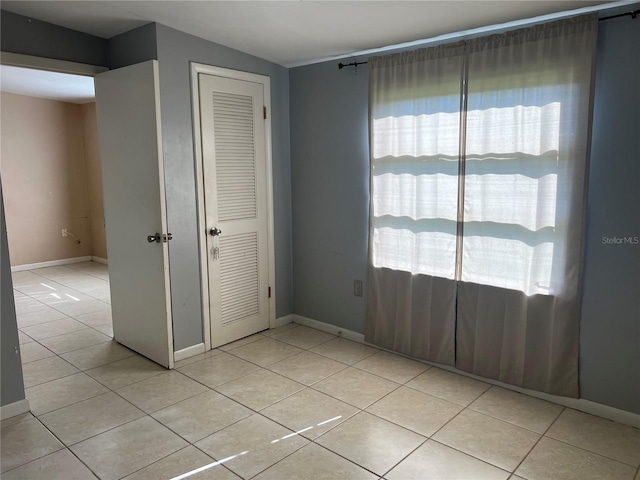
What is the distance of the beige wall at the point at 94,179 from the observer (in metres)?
6.43

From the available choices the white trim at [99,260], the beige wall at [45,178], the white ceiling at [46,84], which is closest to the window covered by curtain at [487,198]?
the white ceiling at [46,84]

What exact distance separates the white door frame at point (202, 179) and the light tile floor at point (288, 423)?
16.4 inches

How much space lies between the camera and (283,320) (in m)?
4.08

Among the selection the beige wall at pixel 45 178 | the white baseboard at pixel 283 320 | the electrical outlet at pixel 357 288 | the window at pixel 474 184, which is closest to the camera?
the window at pixel 474 184

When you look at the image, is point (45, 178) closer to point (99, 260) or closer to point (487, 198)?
point (99, 260)

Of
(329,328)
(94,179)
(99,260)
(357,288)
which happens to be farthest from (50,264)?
(357,288)

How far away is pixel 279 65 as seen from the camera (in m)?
3.79

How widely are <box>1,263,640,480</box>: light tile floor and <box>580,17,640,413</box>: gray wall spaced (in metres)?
0.28

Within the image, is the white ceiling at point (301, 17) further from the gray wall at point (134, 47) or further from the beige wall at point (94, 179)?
the beige wall at point (94, 179)

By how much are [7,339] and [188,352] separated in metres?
1.16

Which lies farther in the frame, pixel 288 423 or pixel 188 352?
pixel 188 352

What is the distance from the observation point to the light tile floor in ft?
7.01

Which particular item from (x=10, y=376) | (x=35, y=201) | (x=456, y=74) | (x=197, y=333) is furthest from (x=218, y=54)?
(x=35, y=201)

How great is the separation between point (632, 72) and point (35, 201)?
6.60 meters
